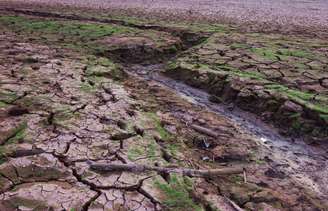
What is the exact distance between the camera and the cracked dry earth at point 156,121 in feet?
7.71

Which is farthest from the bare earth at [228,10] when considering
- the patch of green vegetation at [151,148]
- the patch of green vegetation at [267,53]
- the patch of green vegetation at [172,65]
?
the patch of green vegetation at [151,148]

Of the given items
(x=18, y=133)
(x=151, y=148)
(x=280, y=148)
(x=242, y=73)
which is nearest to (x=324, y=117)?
(x=280, y=148)

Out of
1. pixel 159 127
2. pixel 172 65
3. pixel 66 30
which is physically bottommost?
pixel 159 127

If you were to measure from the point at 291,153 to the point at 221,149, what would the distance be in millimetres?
634

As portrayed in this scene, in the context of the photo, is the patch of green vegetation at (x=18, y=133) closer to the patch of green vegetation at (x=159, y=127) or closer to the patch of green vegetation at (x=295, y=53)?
the patch of green vegetation at (x=159, y=127)

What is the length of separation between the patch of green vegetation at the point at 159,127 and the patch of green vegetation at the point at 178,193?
2.30ft

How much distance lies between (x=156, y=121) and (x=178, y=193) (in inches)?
46.4

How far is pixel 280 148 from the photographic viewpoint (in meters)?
3.34

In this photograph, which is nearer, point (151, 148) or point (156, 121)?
point (151, 148)

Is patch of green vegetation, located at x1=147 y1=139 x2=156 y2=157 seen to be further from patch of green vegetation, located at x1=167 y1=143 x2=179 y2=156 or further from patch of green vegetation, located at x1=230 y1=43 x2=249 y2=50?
patch of green vegetation, located at x1=230 y1=43 x2=249 y2=50

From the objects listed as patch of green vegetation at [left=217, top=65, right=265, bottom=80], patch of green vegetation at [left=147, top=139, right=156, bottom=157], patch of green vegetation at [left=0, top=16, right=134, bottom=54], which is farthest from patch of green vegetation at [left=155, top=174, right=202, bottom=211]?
patch of green vegetation at [left=0, top=16, right=134, bottom=54]

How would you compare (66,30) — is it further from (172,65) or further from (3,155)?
(3,155)

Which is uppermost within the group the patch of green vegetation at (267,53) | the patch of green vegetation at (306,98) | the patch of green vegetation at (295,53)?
the patch of green vegetation at (295,53)

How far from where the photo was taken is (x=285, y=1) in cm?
1370
